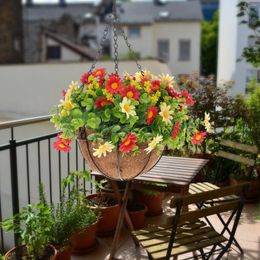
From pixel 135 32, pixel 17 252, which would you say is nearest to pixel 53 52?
pixel 135 32

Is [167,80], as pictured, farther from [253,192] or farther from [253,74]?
[253,74]

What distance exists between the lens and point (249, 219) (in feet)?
11.8

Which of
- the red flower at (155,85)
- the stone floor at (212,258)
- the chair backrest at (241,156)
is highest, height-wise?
the red flower at (155,85)

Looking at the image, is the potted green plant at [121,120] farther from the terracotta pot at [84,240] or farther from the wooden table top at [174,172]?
the terracotta pot at [84,240]

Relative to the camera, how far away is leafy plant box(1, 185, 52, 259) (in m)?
2.34

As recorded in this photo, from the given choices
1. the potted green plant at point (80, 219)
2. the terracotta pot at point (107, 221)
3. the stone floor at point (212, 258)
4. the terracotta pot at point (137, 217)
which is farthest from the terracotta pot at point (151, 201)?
the potted green plant at point (80, 219)

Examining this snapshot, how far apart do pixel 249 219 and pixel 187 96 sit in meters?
1.85

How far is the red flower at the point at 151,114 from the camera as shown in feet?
6.34

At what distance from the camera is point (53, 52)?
26.1 metres

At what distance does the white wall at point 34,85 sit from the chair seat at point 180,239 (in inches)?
320

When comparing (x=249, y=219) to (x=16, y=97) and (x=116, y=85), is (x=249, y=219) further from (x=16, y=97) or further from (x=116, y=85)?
(x=16, y=97)

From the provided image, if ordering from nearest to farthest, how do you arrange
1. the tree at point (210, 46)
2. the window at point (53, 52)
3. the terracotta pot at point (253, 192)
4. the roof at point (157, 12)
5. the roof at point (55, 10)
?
the terracotta pot at point (253, 192), the window at point (53, 52), the roof at point (157, 12), the tree at point (210, 46), the roof at point (55, 10)

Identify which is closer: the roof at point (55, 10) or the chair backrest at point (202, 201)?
the chair backrest at point (202, 201)

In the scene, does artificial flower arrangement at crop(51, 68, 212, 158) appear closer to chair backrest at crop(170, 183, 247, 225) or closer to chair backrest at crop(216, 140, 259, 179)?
chair backrest at crop(170, 183, 247, 225)
